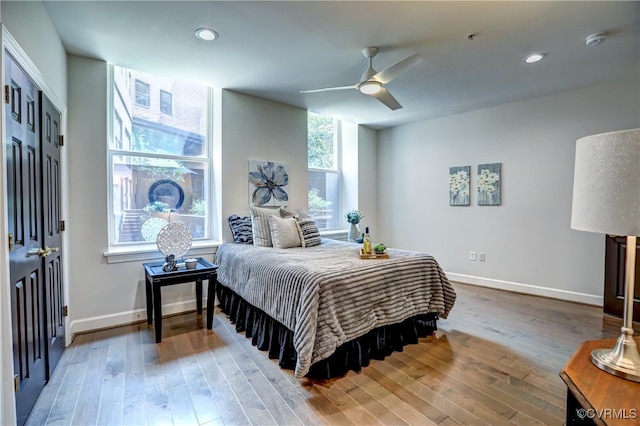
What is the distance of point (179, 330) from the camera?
9.67 feet

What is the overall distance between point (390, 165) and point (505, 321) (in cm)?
319

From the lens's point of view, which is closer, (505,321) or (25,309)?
(25,309)

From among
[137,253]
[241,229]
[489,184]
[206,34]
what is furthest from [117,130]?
[489,184]

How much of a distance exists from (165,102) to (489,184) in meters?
4.40

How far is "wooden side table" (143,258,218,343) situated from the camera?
8.64 ft

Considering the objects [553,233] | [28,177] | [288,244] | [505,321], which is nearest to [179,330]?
[288,244]

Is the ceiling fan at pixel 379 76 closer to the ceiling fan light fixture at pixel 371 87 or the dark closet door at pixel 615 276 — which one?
the ceiling fan light fixture at pixel 371 87

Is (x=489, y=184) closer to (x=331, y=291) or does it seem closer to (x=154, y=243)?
(x=331, y=291)

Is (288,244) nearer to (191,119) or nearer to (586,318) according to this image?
(191,119)

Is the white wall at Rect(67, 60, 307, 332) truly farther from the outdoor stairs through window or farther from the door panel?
the door panel

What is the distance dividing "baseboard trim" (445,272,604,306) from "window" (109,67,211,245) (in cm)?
382

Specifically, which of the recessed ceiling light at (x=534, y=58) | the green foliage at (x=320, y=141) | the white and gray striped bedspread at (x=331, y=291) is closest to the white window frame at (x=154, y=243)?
the white and gray striped bedspread at (x=331, y=291)

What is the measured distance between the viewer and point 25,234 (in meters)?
1.76

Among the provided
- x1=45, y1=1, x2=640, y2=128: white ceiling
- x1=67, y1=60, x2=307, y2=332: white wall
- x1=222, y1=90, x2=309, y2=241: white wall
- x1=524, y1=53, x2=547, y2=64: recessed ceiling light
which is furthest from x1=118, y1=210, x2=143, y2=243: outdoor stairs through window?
x1=524, y1=53, x2=547, y2=64: recessed ceiling light
